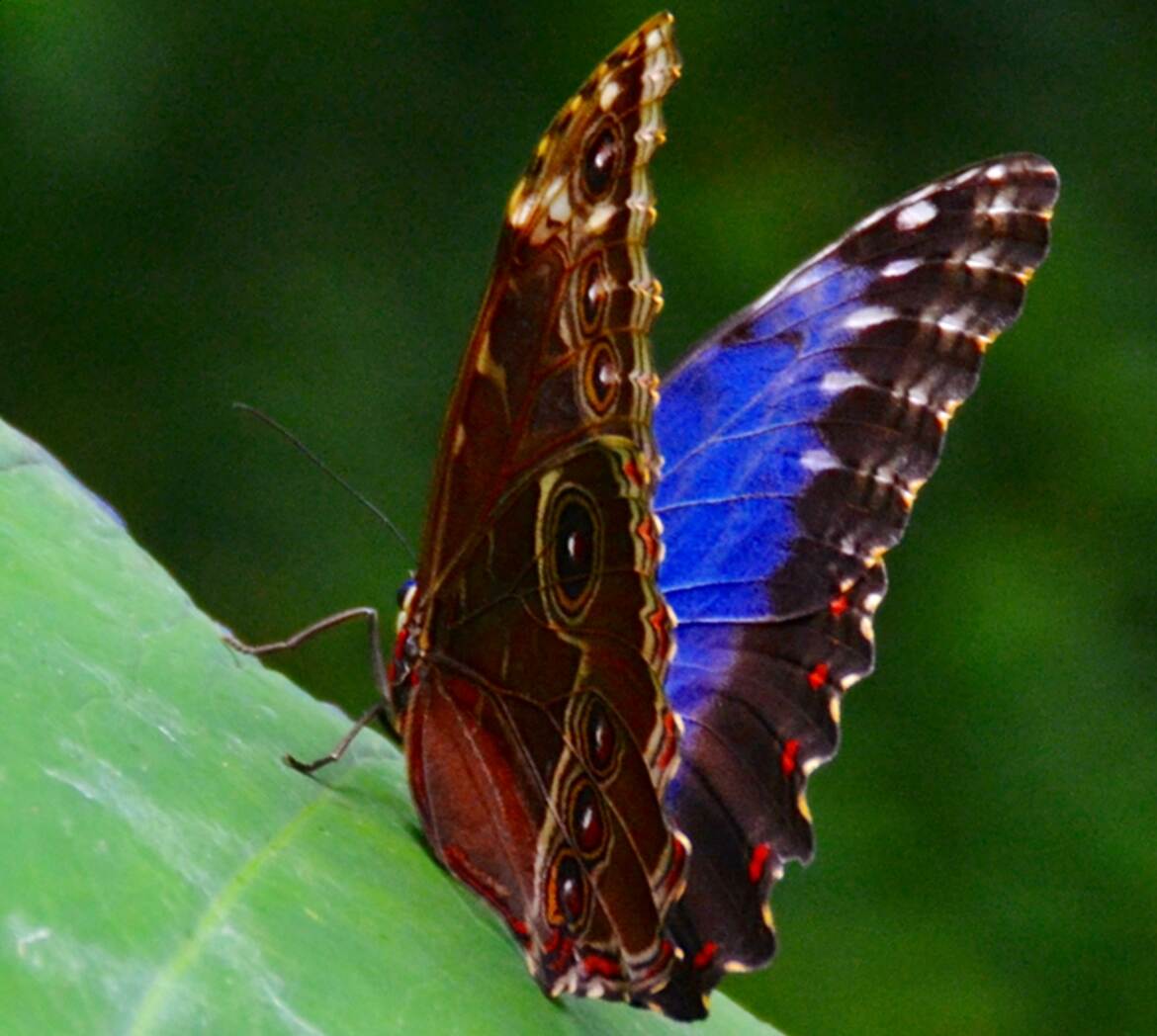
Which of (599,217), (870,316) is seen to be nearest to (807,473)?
(870,316)

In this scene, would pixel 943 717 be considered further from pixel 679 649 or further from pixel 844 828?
pixel 679 649

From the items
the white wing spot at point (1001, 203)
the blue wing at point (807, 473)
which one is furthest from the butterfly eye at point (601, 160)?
the white wing spot at point (1001, 203)

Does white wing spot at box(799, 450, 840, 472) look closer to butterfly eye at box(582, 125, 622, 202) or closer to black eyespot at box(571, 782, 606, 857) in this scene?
black eyespot at box(571, 782, 606, 857)

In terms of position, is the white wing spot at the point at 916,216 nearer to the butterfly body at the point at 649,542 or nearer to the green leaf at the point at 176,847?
the butterfly body at the point at 649,542

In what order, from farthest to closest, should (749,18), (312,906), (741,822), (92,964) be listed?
(749,18) → (741,822) → (312,906) → (92,964)

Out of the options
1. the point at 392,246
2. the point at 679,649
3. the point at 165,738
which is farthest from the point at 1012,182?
the point at 392,246

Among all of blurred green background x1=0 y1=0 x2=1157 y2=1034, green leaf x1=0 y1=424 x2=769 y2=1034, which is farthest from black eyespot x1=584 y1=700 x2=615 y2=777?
blurred green background x1=0 y1=0 x2=1157 y2=1034

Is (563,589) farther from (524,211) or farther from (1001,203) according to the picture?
(1001,203)
